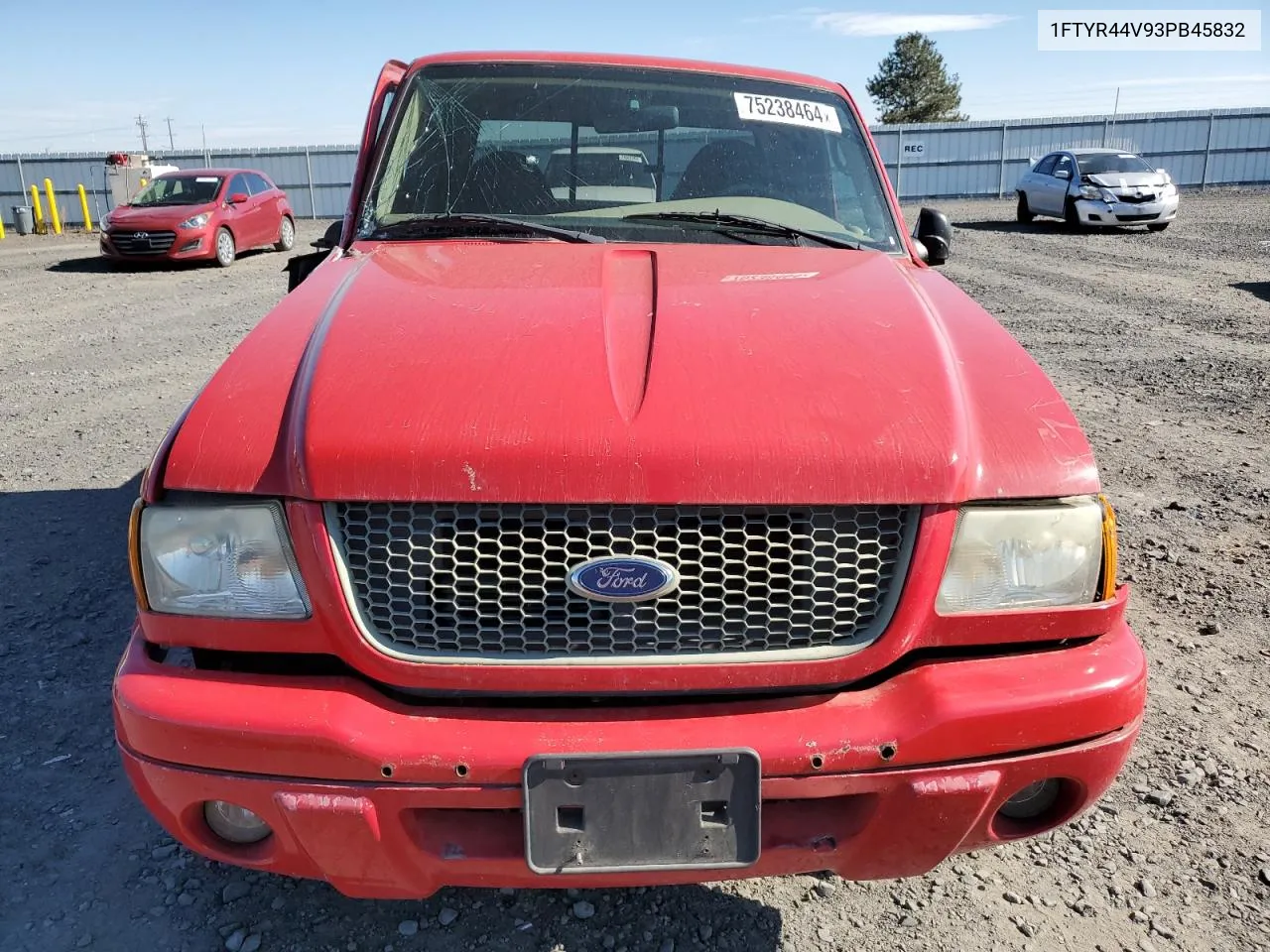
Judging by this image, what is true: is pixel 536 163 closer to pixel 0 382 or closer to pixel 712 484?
pixel 712 484

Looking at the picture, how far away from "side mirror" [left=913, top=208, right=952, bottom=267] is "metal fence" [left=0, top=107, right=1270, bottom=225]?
86.9 ft

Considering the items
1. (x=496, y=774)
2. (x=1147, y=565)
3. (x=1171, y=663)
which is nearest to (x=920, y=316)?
(x=496, y=774)

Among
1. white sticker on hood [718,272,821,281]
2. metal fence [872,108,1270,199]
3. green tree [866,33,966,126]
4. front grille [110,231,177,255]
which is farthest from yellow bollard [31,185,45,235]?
green tree [866,33,966,126]

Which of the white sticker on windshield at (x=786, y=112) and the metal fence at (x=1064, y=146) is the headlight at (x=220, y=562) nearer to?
the white sticker on windshield at (x=786, y=112)

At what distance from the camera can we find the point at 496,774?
1.70 m

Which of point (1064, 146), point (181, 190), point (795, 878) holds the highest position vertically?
point (1064, 146)

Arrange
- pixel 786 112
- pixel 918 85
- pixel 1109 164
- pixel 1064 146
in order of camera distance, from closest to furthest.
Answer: pixel 786 112 → pixel 1109 164 → pixel 1064 146 → pixel 918 85

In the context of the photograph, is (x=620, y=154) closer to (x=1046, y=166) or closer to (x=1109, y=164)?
(x=1109, y=164)

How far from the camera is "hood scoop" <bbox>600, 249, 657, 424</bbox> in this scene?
1.86m

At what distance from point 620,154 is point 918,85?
6851 cm

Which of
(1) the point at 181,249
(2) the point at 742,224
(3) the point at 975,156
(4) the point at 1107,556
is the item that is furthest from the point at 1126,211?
(4) the point at 1107,556

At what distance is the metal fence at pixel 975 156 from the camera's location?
28219 mm

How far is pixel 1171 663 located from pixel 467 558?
2.75m

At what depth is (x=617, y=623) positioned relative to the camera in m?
1.78
